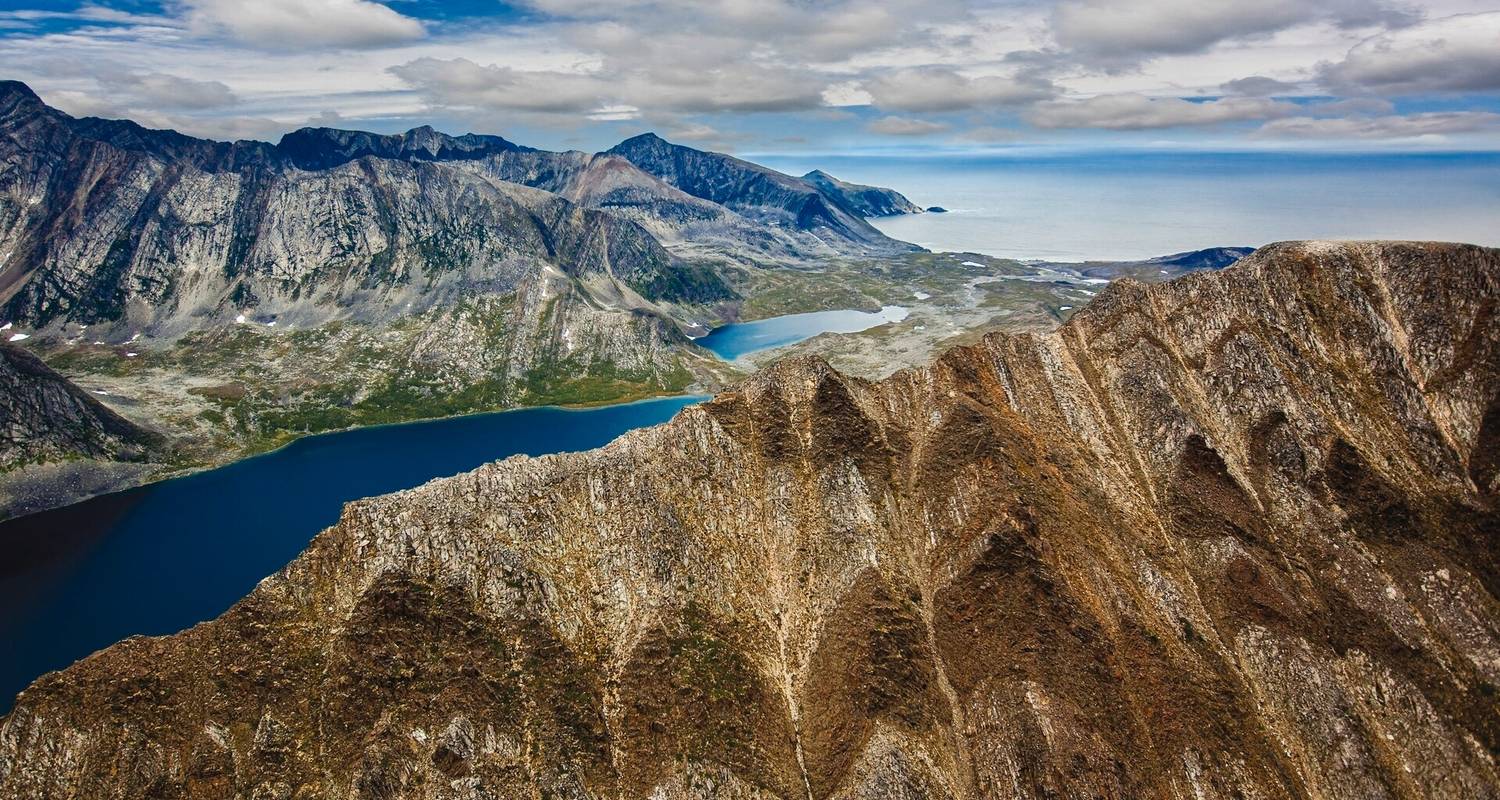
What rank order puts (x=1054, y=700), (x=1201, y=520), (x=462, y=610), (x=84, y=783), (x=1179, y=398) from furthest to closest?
(x=1179, y=398) < (x=1201, y=520) < (x=462, y=610) < (x=1054, y=700) < (x=84, y=783)

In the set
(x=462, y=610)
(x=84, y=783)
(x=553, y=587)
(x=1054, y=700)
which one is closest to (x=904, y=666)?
(x=1054, y=700)

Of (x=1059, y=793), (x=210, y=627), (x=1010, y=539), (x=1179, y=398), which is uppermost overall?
(x=1179, y=398)

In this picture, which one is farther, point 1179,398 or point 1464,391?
point 1179,398

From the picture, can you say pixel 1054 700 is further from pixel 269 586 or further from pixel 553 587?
pixel 269 586

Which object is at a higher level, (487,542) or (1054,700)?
(487,542)

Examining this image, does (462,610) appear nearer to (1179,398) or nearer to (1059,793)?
(1059,793)

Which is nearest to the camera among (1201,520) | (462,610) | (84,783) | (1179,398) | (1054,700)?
(84,783)

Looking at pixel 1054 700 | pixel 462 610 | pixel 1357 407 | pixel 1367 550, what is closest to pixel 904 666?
pixel 1054 700
